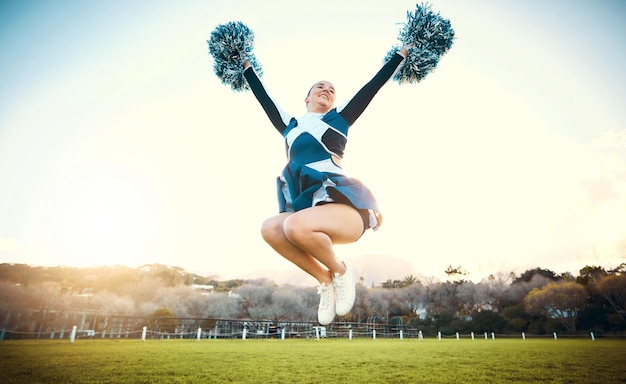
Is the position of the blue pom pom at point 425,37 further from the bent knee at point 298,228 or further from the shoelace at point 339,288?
the shoelace at point 339,288

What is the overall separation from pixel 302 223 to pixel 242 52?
1718 millimetres

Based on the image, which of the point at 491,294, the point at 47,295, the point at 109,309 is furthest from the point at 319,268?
the point at 491,294

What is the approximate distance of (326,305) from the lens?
6.38ft

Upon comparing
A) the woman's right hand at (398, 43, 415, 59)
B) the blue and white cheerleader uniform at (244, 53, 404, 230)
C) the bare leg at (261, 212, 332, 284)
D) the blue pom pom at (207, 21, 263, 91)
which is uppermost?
the blue pom pom at (207, 21, 263, 91)

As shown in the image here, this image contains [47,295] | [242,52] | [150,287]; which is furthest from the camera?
[150,287]

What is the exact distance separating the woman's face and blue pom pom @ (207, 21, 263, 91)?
64 cm

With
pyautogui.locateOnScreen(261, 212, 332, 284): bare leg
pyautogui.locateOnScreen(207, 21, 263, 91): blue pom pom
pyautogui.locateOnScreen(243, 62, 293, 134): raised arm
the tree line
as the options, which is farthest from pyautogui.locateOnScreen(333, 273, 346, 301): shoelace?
the tree line

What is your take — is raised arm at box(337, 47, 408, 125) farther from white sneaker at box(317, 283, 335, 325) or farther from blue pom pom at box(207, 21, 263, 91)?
white sneaker at box(317, 283, 335, 325)

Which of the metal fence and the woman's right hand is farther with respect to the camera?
the metal fence

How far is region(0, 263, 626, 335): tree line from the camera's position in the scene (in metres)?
31.1

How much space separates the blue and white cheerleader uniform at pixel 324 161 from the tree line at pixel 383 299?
90.8 ft

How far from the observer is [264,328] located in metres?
37.7

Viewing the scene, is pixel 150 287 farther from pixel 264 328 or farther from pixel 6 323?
pixel 6 323

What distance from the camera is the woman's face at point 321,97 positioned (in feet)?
7.98
